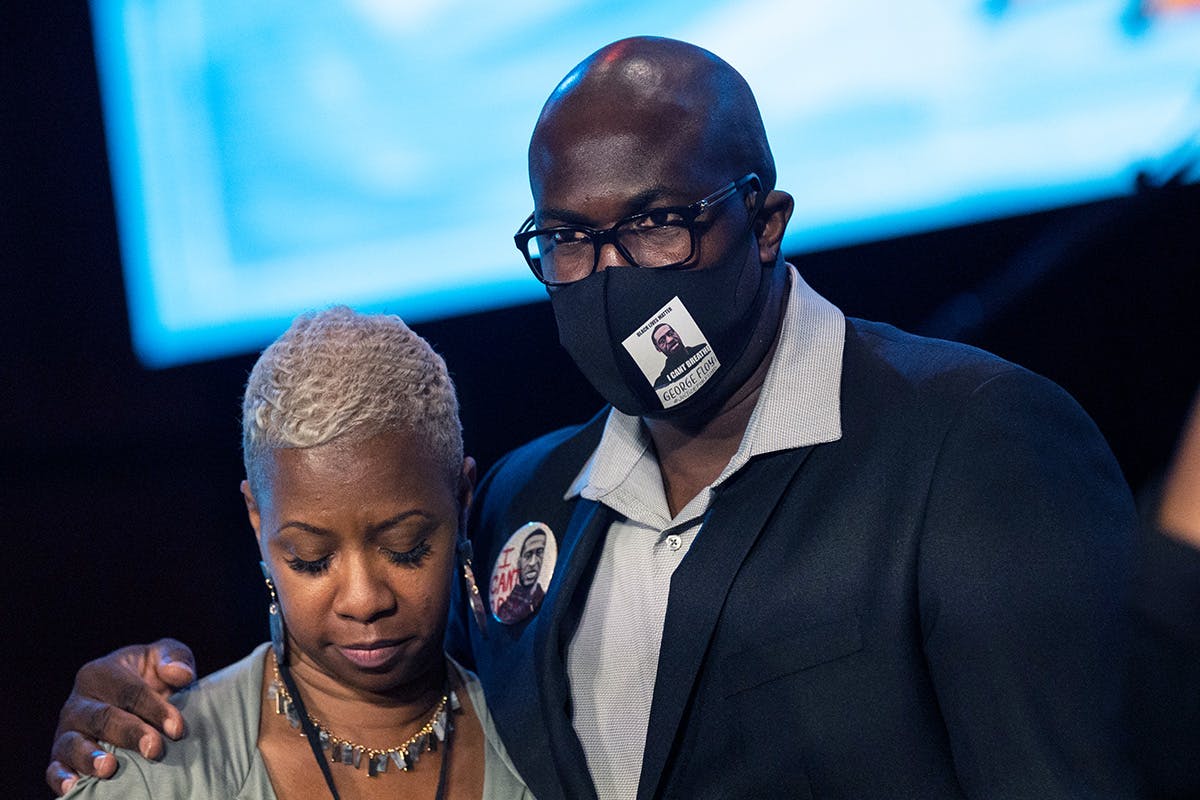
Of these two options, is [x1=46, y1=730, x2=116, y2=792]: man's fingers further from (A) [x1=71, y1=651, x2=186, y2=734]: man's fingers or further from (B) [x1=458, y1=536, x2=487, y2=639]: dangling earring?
(B) [x1=458, y1=536, x2=487, y2=639]: dangling earring

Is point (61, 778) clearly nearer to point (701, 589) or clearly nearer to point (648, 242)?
point (701, 589)

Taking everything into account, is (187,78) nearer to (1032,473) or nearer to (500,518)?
(500,518)

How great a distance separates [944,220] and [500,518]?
1243mm

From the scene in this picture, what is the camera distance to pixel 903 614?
1.91 m

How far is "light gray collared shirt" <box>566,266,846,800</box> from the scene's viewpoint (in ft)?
6.91

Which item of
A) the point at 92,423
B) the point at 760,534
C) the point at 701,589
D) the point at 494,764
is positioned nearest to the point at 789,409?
the point at 760,534

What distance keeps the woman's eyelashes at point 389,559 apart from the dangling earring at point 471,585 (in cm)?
17

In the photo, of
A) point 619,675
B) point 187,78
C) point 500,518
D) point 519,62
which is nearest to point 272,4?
point 187,78

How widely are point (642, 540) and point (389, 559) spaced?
483mm

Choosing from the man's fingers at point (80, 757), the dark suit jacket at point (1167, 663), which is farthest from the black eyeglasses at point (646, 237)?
the dark suit jacket at point (1167, 663)

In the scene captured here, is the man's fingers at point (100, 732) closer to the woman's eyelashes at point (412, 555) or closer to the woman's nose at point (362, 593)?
the woman's nose at point (362, 593)

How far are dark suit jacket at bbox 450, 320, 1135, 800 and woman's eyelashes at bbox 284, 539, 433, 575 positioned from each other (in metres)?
0.35

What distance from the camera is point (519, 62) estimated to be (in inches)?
127

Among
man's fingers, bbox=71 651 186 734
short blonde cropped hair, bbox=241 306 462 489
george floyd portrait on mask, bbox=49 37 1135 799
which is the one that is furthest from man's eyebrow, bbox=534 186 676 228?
man's fingers, bbox=71 651 186 734
